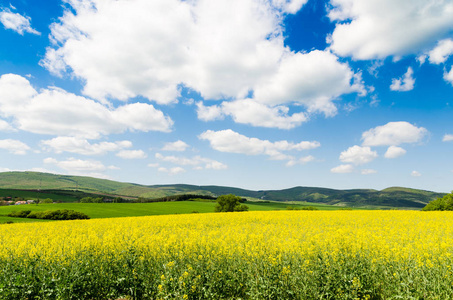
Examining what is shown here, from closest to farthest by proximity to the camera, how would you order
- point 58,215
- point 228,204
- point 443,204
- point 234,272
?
point 234,272 → point 58,215 → point 443,204 → point 228,204

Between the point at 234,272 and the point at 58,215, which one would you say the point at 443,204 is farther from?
the point at 58,215

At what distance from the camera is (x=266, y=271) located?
795cm

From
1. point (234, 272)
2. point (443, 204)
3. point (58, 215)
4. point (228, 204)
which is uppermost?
point (443, 204)

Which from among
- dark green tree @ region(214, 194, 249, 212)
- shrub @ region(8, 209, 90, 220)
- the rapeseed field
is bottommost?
shrub @ region(8, 209, 90, 220)

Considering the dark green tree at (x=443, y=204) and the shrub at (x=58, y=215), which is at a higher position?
the dark green tree at (x=443, y=204)

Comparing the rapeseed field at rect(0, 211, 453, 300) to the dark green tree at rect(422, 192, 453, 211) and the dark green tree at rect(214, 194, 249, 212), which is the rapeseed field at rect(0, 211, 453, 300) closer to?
the dark green tree at rect(214, 194, 249, 212)

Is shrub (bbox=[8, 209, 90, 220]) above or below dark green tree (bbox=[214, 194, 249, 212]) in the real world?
below

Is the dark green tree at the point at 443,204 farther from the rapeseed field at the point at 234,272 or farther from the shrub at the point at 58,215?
the shrub at the point at 58,215

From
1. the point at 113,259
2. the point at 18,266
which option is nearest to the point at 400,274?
the point at 113,259

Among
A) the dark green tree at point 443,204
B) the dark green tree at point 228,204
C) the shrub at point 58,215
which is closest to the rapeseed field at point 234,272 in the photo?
the shrub at point 58,215

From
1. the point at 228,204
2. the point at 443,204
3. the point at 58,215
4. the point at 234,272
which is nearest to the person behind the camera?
the point at 234,272

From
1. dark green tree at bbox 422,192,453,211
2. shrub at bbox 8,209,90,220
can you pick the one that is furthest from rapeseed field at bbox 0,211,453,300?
dark green tree at bbox 422,192,453,211

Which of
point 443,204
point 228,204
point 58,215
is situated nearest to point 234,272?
point 58,215

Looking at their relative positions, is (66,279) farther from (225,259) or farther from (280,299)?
(280,299)
